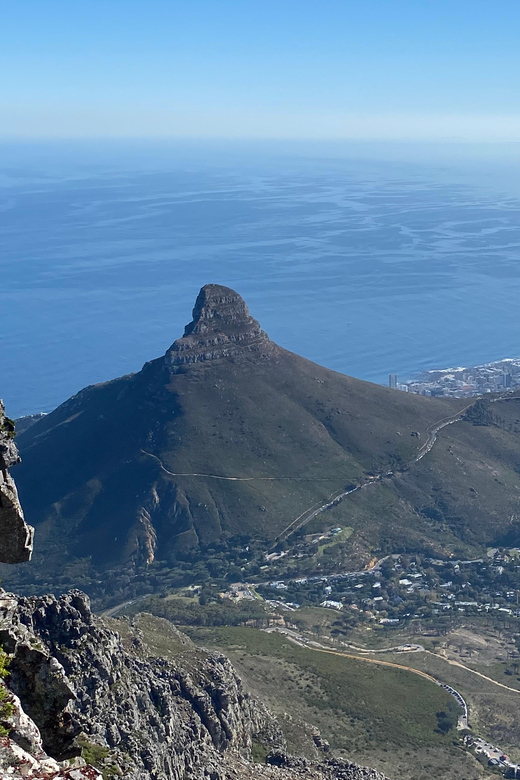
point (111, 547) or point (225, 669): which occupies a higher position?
point (225, 669)

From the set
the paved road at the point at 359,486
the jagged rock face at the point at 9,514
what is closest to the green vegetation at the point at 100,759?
the jagged rock face at the point at 9,514

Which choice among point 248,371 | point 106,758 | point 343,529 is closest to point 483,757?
point 106,758

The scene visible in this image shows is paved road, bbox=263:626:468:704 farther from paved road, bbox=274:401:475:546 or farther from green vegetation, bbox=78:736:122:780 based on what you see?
green vegetation, bbox=78:736:122:780

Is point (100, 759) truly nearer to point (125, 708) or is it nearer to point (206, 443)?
point (125, 708)

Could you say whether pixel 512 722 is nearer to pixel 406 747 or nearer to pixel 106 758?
pixel 406 747

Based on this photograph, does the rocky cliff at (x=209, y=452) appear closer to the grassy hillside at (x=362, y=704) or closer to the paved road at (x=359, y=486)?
the paved road at (x=359, y=486)

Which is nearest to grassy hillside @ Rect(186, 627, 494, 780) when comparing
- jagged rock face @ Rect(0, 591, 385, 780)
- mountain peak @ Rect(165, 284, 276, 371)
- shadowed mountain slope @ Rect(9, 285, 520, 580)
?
jagged rock face @ Rect(0, 591, 385, 780)
